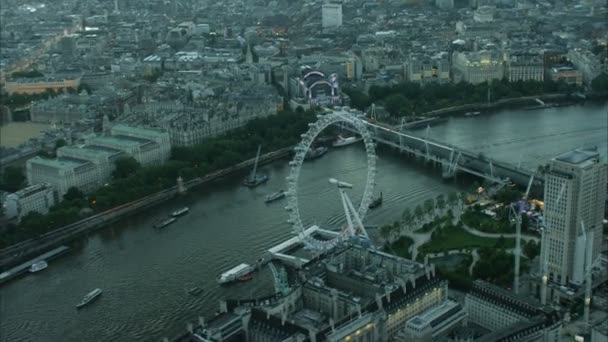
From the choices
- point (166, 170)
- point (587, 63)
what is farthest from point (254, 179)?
point (587, 63)

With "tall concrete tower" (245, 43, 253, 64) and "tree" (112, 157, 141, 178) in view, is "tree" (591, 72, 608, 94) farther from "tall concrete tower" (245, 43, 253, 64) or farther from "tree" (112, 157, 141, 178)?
"tree" (112, 157, 141, 178)

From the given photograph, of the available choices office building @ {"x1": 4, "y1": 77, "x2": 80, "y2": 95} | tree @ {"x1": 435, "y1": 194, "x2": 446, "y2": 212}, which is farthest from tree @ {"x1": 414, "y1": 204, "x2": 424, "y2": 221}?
office building @ {"x1": 4, "y1": 77, "x2": 80, "y2": 95}

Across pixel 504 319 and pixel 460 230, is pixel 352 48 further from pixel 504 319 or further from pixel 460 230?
pixel 504 319

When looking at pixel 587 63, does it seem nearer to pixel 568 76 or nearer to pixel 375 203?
pixel 568 76

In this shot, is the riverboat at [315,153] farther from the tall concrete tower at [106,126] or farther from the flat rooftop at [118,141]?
the tall concrete tower at [106,126]

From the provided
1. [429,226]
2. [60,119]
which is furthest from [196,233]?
[60,119]

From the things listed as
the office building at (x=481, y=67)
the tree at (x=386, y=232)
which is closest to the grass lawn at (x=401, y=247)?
the tree at (x=386, y=232)
